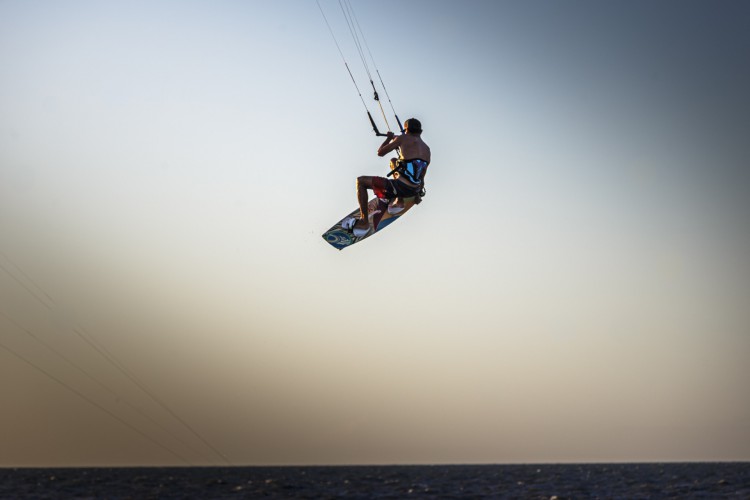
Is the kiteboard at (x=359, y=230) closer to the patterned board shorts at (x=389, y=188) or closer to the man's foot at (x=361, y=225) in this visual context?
the man's foot at (x=361, y=225)

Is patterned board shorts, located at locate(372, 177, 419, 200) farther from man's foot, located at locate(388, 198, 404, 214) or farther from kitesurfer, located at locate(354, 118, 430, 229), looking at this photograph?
man's foot, located at locate(388, 198, 404, 214)

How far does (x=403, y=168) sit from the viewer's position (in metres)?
15.5

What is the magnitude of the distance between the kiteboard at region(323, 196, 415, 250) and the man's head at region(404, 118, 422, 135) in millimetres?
1545

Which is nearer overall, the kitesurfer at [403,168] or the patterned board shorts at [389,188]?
the kitesurfer at [403,168]

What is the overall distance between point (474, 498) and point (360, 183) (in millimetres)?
54276

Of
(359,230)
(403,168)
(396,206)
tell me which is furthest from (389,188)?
(359,230)

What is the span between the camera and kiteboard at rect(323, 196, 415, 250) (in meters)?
16.5

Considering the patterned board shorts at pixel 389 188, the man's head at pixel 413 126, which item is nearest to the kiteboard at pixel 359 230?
the patterned board shorts at pixel 389 188

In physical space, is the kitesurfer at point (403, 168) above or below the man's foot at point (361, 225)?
above

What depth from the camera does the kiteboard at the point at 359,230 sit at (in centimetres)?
1652

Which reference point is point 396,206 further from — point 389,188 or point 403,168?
point 403,168

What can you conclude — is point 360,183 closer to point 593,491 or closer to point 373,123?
point 373,123

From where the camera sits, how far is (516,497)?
65812 mm

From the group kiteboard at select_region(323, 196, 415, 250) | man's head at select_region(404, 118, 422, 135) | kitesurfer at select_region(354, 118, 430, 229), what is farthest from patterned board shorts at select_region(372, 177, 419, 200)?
man's head at select_region(404, 118, 422, 135)
